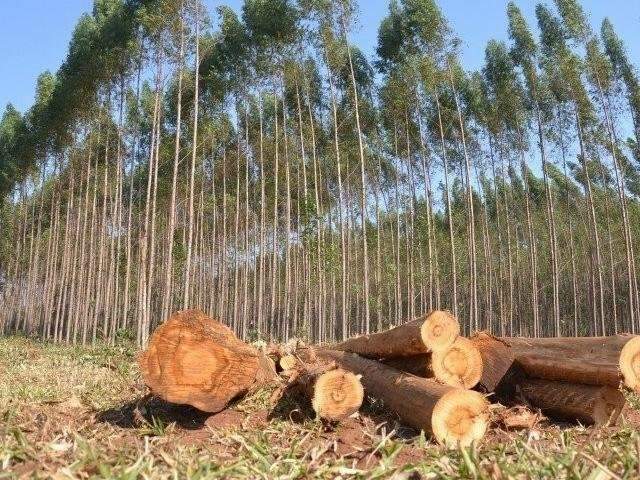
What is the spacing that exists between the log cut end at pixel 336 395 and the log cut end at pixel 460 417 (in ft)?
3.01

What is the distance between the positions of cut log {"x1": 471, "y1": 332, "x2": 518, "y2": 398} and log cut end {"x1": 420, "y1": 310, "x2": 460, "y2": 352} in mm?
A: 587

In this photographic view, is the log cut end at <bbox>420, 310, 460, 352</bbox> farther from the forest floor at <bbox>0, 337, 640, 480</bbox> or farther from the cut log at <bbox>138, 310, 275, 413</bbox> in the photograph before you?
the cut log at <bbox>138, 310, 275, 413</bbox>

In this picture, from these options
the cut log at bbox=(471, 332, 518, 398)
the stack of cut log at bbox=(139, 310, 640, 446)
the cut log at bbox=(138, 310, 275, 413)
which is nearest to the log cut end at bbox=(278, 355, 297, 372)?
the stack of cut log at bbox=(139, 310, 640, 446)

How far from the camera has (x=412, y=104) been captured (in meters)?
22.1

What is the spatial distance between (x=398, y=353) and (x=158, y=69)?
43.8 ft

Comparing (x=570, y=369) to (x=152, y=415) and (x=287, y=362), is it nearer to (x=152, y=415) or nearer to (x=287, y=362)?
(x=287, y=362)

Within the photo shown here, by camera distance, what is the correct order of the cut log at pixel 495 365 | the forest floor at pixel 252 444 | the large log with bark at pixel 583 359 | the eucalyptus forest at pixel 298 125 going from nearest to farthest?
the forest floor at pixel 252 444, the large log with bark at pixel 583 359, the cut log at pixel 495 365, the eucalyptus forest at pixel 298 125

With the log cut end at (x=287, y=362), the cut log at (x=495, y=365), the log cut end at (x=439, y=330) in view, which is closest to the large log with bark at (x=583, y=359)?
the cut log at (x=495, y=365)

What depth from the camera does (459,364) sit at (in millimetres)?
6078

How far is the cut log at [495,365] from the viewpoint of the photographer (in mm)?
6336

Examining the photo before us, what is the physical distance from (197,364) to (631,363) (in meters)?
4.22

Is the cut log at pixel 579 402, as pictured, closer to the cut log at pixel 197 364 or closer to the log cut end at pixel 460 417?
the log cut end at pixel 460 417

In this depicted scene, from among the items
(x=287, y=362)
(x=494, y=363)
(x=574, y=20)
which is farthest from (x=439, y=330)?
(x=574, y=20)

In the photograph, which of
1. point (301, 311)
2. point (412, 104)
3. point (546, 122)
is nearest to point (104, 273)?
point (301, 311)
